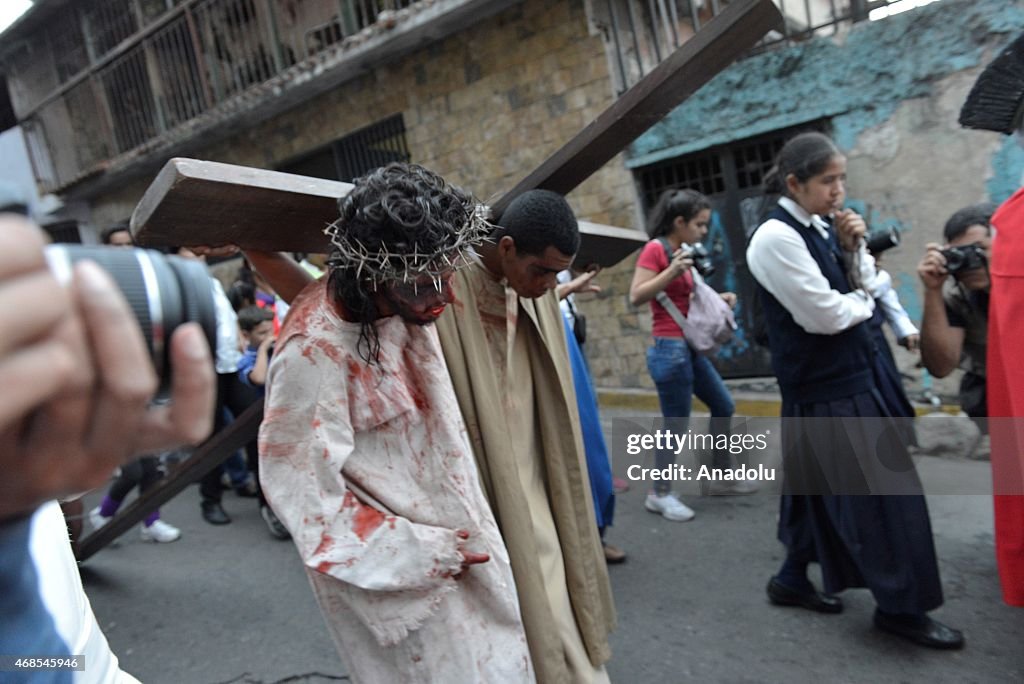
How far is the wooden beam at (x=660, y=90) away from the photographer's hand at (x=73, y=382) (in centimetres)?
169

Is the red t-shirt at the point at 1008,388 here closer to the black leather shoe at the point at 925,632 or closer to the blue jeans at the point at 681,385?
the black leather shoe at the point at 925,632

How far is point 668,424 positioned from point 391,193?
305 centimetres

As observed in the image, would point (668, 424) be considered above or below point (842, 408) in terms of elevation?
below

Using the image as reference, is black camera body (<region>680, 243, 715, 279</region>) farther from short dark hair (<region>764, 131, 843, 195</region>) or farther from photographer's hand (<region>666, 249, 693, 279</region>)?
short dark hair (<region>764, 131, 843, 195</region>)

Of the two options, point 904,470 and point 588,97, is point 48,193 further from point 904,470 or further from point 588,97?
point 904,470

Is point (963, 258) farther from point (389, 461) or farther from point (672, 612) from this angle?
point (389, 461)

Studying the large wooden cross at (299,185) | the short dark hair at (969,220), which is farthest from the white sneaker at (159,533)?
the short dark hair at (969,220)

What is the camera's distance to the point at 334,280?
5.54 feet

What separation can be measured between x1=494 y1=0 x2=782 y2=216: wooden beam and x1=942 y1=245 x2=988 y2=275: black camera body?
4.04 feet

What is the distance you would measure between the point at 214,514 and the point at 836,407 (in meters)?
4.19

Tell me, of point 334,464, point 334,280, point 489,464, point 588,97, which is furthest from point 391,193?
point 588,97

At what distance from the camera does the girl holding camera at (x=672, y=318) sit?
4.14 meters

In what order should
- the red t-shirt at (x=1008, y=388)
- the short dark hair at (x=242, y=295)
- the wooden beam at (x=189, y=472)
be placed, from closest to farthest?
1. the red t-shirt at (x=1008, y=388)
2. the wooden beam at (x=189, y=472)
3. the short dark hair at (x=242, y=295)

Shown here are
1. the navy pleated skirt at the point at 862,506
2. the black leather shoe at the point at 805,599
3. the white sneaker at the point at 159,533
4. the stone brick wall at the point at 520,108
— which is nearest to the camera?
the navy pleated skirt at the point at 862,506
